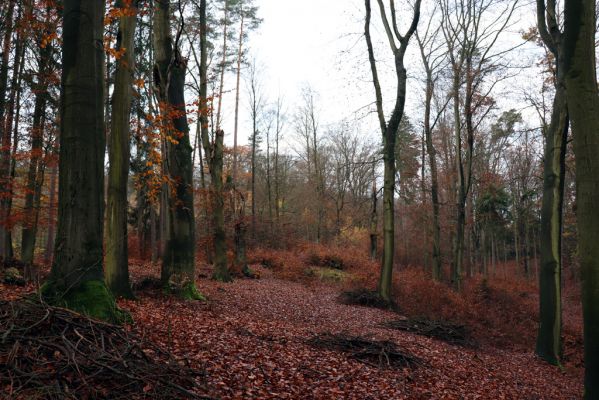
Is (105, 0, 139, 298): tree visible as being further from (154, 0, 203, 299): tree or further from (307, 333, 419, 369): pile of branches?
(307, 333, 419, 369): pile of branches

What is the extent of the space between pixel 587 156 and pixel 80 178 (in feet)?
23.1

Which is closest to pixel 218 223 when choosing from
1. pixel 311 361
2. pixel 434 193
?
pixel 311 361

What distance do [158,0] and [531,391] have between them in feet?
35.2

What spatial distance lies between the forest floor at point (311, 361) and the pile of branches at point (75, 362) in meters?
0.56

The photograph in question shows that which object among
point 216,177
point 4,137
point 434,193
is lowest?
point 434,193

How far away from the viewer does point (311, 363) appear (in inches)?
227

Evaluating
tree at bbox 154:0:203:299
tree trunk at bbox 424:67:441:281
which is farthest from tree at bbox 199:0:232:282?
tree trunk at bbox 424:67:441:281

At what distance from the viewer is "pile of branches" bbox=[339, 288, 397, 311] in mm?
13159

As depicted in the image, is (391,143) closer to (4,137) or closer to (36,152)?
(36,152)

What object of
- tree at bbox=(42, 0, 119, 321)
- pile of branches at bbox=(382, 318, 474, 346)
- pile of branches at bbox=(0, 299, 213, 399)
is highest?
tree at bbox=(42, 0, 119, 321)

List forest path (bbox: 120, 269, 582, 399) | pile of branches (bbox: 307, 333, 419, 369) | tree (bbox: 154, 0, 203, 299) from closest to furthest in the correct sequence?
forest path (bbox: 120, 269, 582, 399), pile of branches (bbox: 307, 333, 419, 369), tree (bbox: 154, 0, 203, 299)

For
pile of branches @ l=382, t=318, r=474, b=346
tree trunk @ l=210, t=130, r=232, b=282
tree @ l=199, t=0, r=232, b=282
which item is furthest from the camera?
tree trunk @ l=210, t=130, r=232, b=282

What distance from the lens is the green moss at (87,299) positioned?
192 inches

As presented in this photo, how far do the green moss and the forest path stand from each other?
1.63 ft
